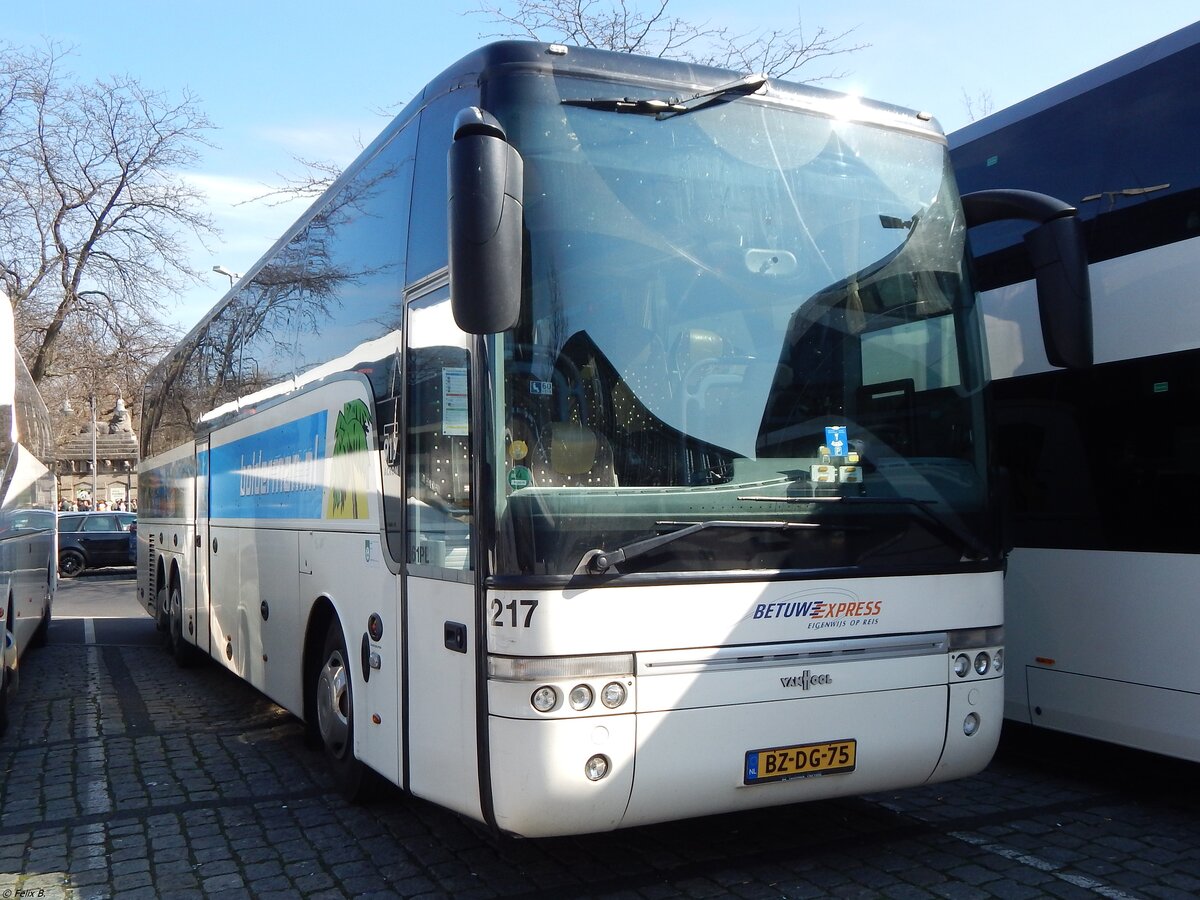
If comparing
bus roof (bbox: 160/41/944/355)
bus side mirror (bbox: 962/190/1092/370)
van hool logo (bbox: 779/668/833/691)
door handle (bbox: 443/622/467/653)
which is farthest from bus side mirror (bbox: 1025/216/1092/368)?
door handle (bbox: 443/622/467/653)

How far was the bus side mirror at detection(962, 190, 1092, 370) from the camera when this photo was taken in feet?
16.9

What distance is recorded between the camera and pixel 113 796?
6648 mm

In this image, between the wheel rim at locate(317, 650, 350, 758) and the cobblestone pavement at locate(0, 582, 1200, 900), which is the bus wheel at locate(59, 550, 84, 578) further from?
the wheel rim at locate(317, 650, 350, 758)

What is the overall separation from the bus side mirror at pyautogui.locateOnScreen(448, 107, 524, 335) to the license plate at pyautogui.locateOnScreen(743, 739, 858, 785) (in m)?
2.03

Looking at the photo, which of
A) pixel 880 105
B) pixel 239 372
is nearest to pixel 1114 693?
pixel 880 105

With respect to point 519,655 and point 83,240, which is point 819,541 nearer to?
point 519,655

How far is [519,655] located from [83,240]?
1085 inches

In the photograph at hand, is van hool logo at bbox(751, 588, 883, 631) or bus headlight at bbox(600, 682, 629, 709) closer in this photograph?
bus headlight at bbox(600, 682, 629, 709)

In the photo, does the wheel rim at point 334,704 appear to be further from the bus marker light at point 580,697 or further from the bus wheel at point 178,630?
the bus wheel at point 178,630

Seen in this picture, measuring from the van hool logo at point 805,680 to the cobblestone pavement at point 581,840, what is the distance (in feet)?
3.03

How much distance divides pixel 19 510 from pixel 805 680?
315 inches

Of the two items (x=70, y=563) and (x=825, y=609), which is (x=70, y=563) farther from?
(x=825, y=609)

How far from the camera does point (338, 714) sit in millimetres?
6219

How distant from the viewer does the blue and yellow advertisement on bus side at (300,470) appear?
6.02 meters
